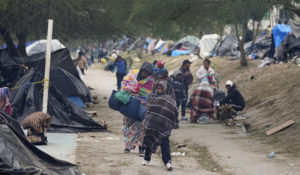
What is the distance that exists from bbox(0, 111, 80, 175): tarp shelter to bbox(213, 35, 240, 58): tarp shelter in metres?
24.4

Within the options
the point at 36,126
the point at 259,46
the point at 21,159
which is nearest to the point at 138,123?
the point at 36,126

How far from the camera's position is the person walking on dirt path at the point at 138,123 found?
995 cm

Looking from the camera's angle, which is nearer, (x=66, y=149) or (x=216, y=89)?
(x=66, y=149)

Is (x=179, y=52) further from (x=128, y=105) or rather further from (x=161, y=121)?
(x=161, y=121)

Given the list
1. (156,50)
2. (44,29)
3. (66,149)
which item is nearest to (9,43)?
(44,29)

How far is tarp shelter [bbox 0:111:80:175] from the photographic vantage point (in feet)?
20.7

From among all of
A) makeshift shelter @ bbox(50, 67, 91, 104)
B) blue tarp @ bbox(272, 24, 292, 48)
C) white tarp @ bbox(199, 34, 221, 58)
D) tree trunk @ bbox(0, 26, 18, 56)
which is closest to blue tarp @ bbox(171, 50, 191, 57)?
white tarp @ bbox(199, 34, 221, 58)

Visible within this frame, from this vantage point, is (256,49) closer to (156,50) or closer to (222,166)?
(222,166)

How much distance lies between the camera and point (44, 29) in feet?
61.1

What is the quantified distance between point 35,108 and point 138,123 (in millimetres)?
3891

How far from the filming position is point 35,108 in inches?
513

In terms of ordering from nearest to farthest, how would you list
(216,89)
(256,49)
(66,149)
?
(66,149) → (216,89) → (256,49)

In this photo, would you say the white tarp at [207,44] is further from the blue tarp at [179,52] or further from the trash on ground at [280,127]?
the trash on ground at [280,127]

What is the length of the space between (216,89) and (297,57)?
4.64 meters
